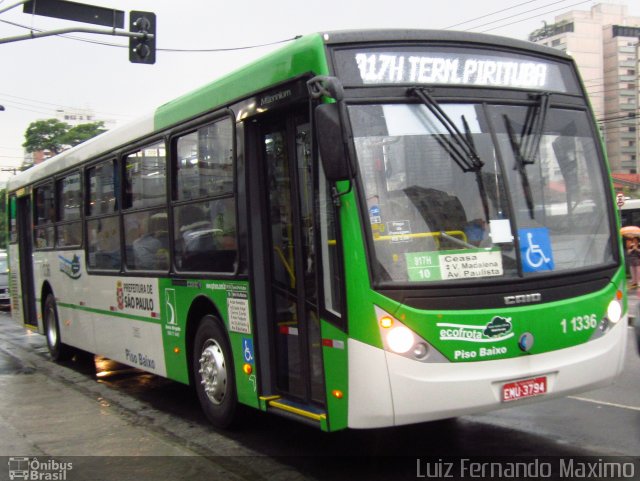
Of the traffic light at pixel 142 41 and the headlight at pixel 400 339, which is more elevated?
the traffic light at pixel 142 41

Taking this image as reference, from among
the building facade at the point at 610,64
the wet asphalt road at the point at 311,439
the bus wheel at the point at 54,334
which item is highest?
the building facade at the point at 610,64

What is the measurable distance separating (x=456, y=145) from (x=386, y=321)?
4.34 feet

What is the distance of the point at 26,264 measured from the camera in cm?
1382

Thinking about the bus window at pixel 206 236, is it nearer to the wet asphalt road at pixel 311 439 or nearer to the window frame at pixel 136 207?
the window frame at pixel 136 207

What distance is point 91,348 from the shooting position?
10.4 m

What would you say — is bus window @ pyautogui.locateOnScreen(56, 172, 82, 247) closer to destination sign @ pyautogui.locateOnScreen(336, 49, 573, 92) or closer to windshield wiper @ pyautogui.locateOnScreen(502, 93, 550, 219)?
destination sign @ pyautogui.locateOnScreen(336, 49, 573, 92)

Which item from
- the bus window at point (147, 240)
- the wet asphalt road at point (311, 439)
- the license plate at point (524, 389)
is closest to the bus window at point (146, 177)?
the bus window at point (147, 240)

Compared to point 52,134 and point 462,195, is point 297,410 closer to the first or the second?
point 462,195

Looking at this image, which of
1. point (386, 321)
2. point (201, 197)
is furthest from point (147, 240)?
point (386, 321)

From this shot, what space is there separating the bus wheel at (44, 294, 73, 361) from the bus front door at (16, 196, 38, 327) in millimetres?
1084

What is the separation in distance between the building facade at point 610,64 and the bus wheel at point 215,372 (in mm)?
100364

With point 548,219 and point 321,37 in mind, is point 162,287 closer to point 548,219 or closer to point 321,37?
point 321,37

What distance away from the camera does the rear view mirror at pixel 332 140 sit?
4.91 meters

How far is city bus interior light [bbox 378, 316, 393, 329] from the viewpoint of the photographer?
4.92 meters
